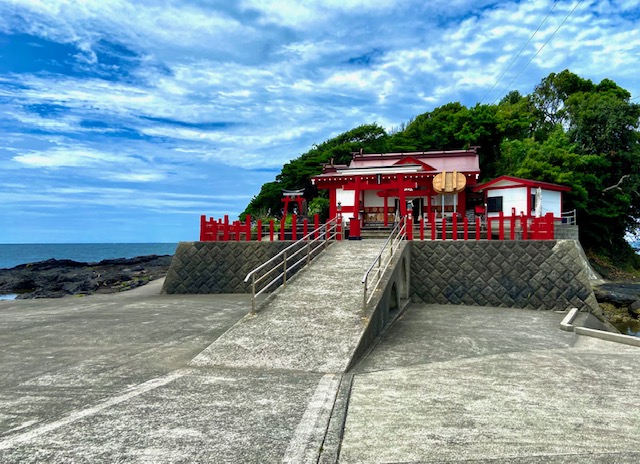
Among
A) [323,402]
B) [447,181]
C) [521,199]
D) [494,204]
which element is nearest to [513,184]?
[521,199]

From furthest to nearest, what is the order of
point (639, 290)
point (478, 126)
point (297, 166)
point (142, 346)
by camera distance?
point (297, 166)
point (478, 126)
point (639, 290)
point (142, 346)

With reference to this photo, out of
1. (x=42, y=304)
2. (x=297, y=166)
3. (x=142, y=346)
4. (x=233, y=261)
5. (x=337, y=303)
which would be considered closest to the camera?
(x=142, y=346)

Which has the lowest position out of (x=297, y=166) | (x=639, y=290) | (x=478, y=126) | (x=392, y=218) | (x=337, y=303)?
(x=639, y=290)

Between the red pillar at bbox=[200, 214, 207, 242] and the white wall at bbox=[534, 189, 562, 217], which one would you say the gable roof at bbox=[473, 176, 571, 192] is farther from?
the red pillar at bbox=[200, 214, 207, 242]

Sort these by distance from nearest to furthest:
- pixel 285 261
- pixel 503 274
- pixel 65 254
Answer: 1. pixel 285 261
2. pixel 503 274
3. pixel 65 254

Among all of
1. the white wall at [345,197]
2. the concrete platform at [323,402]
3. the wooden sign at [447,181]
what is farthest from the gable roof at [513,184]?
the concrete platform at [323,402]

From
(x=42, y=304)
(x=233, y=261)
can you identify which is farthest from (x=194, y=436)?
(x=42, y=304)

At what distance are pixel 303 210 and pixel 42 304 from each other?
12143 millimetres

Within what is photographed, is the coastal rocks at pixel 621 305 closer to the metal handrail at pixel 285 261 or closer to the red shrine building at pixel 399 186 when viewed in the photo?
the red shrine building at pixel 399 186

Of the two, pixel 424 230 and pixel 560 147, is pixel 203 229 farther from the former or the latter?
pixel 560 147

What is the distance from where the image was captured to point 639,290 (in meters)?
20.7

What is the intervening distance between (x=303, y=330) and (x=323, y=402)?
2.76 m

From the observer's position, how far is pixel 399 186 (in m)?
16.7

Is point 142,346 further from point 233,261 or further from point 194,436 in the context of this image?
point 233,261
